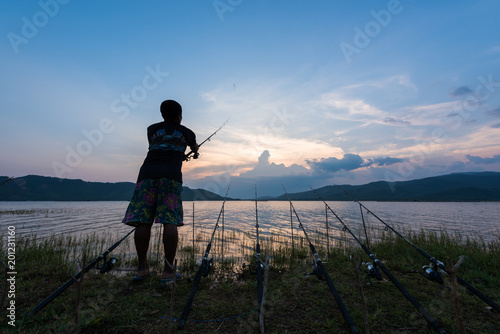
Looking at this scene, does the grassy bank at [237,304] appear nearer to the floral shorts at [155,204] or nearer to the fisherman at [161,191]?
the fisherman at [161,191]

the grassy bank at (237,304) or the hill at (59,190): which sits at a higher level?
the hill at (59,190)

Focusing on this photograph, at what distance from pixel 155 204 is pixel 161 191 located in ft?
0.85

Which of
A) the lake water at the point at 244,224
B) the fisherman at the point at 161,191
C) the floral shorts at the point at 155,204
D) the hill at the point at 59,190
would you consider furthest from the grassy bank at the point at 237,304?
the hill at the point at 59,190

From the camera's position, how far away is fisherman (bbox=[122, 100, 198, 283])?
3.42 meters

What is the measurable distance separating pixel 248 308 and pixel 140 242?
6.44 feet

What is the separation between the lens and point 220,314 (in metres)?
2.71

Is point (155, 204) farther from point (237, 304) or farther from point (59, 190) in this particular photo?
point (59, 190)

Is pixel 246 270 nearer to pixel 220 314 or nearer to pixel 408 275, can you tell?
pixel 220 314

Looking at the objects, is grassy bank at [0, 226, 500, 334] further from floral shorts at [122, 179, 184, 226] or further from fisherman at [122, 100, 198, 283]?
floral shorts at [122, 179, 184, 226]

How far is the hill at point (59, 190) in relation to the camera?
11262 centimetres

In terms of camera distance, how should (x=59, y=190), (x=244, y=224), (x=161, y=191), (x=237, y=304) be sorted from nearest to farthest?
(x=237, y=304) → (x=161, y=191) → (x=244, y=224) → (x=59, y=190)

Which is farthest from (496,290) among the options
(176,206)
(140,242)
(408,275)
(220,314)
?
(140,242)

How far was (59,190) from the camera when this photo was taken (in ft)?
465

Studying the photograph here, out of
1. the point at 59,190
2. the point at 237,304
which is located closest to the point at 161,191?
the point at 237,304
